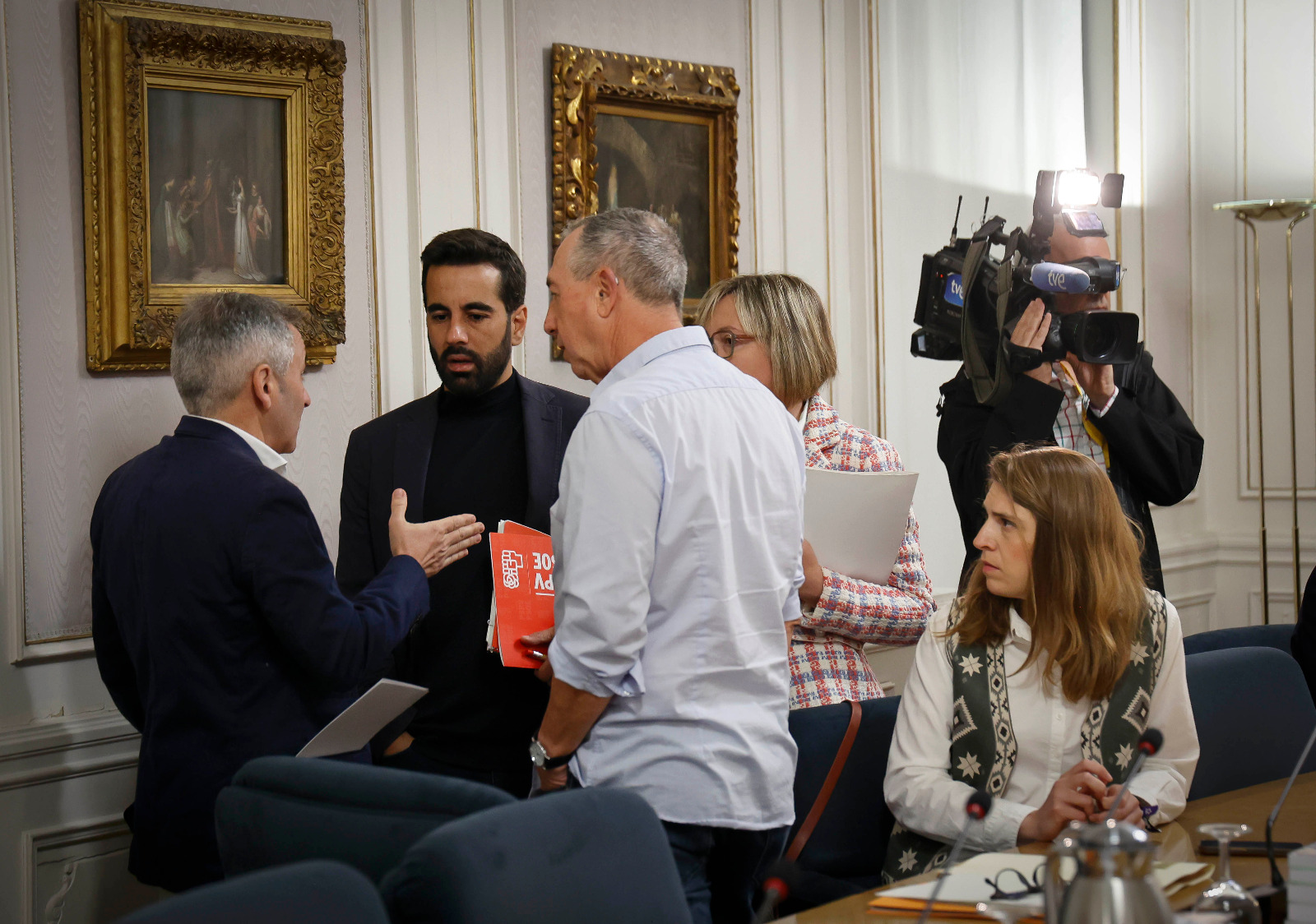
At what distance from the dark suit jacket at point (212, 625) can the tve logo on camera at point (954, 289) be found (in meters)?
1.51

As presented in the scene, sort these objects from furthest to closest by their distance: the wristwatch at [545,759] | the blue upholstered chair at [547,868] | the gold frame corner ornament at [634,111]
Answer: the gold frame corner ornament at [634,111] < the wristwatch at [545,759] < the blue upholstered chair at [547,868]

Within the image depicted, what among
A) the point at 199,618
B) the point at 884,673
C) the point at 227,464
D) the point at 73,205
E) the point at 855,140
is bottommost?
the point at 884,673

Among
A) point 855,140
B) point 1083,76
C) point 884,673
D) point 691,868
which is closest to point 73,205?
point 691,868

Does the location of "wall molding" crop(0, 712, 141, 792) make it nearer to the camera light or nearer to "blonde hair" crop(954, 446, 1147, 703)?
"blonde hair" crop(954, 446, 1147, 703)

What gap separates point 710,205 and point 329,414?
1309 millimetres

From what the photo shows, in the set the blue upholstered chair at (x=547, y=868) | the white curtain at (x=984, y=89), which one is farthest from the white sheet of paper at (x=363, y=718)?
the white curtain at (x=984, y=89)

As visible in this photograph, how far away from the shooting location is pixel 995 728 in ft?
6.30

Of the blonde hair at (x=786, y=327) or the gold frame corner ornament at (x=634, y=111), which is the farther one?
the gold frame corner ornament at (x=634, y=111)

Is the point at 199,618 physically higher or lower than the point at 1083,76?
lower

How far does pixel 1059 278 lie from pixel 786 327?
714mm

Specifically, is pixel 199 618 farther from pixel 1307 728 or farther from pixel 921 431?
pixel 921 431

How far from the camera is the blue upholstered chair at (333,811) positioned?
4.36 ft

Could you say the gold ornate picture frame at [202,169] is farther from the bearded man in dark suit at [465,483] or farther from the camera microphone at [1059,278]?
the camera microphone at [1059,278]

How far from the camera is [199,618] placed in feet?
5.87
